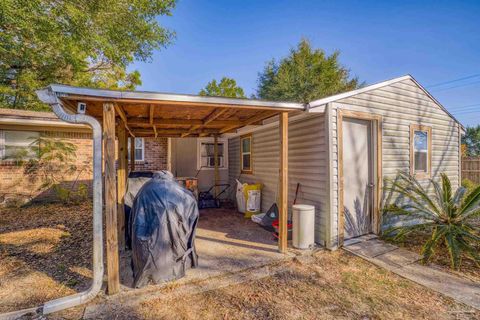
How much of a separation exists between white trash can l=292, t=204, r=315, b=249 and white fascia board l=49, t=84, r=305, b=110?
184 centimetres

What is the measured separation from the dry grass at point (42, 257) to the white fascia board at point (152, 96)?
7.90ft

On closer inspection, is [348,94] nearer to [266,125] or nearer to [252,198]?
[266,125]

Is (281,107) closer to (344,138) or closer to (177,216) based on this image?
(344,138)

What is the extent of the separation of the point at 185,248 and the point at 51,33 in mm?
9329

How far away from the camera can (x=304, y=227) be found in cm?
419

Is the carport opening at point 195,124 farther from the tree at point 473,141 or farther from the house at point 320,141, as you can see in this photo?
the tree at point 473,141

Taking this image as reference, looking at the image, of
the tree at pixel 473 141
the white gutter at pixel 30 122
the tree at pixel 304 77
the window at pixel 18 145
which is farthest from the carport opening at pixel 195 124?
the tree at pixel 473 141

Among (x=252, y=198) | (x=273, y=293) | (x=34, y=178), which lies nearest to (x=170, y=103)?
(x=273, y=293)

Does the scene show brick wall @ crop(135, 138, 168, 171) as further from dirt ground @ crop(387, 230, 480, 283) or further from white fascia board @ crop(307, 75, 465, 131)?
dirt ground @ crop(387, 230, 480, 283)

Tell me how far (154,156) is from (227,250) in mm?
6773

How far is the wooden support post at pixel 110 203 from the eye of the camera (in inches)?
111

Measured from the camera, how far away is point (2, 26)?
7938 mm

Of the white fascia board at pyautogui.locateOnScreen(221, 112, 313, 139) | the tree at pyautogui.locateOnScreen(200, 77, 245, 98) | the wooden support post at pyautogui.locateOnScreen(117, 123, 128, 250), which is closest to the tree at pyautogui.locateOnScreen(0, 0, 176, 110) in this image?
the wooden support post at pyautogui.locateOnScreen(117, 123, 128, 250)

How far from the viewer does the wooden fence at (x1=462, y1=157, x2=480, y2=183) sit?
10500 mm
